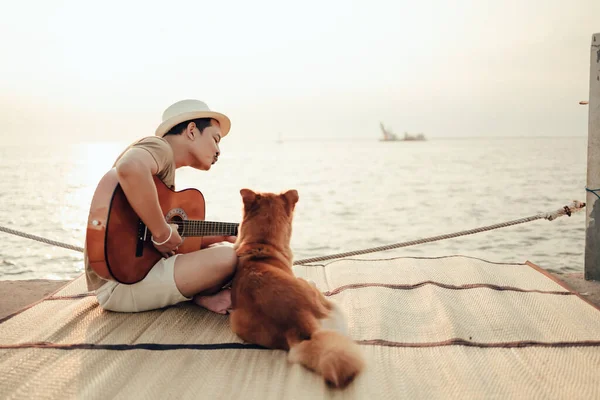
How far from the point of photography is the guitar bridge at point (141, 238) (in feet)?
8.09

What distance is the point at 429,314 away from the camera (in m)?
2.70

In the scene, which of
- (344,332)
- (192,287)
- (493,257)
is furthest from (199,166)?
(493,257)

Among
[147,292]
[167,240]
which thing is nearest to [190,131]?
[167,240]

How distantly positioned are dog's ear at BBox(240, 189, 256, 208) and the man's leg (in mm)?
265

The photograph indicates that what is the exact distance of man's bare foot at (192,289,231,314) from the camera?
268 centimetres

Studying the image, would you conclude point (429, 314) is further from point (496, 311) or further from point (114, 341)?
point (114, 341)

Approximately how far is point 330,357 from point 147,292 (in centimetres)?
123

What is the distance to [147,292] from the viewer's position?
2600mm

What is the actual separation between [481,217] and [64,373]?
10.4m

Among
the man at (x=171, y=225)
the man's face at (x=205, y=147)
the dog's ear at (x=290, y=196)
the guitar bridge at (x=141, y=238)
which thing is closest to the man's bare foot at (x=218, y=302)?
the man at (x=171, y=225)

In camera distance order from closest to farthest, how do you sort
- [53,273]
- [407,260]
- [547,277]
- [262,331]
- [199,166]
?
[262,331]
[199,166]
[547,277]
[407,260]
[53,273]

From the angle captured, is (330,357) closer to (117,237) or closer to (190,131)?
(117,237)

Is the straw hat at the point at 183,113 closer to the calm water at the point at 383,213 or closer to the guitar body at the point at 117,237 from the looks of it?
the guitar body at the point at 117,237

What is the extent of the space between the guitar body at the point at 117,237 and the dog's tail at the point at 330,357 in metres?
0.97
